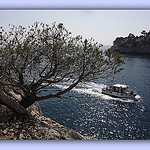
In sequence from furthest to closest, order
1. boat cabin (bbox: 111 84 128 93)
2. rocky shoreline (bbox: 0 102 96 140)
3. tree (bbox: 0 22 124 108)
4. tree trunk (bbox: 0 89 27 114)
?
boat cabin (bbox: 111 84 128 93)
tree trunk (bbox: 0 89 27 114)
tree (bbox: 0 22 124 108)
rocky shoreline (bbox: 0 102 96 140)

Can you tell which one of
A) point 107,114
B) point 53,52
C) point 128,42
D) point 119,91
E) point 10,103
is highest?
Result: point 128,42

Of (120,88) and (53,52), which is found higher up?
(53,52)

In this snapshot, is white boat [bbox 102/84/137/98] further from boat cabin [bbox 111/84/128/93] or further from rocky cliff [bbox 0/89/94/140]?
rocky cliff [bbox 0/89/94/140]

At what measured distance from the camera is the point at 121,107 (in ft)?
52.0

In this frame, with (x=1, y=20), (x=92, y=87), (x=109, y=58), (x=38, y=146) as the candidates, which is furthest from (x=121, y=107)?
(x=1, y=20)

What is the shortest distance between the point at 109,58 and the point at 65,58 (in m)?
1.58

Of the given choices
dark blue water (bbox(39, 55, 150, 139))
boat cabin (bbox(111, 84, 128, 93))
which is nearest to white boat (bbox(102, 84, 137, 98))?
boat cabin (bbox(111, 84, 128, 93))

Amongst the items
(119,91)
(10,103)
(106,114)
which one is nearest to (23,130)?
(10,103)

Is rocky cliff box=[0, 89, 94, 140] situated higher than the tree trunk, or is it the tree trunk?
the tree trunk

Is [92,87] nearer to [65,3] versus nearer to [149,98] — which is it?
[149,98]

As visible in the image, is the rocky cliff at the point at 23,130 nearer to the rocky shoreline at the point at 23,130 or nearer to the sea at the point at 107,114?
the rocky shoreline at the point at 23,130

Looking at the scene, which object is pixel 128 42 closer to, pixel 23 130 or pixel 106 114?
pixel 106 114

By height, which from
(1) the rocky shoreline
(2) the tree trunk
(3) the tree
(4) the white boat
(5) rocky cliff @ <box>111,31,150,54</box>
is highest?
(5) rocky cliff @ <box>111,31,150,54</box>

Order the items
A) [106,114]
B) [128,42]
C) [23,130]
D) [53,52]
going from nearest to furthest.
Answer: [23,130]
[53,52]
[128,42]
[106,114]
